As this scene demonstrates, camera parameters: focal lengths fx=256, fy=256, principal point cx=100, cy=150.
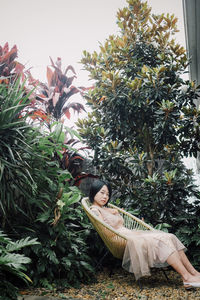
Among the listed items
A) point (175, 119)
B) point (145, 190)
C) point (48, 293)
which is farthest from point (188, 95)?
point (48, 293)

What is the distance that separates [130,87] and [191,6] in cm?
124

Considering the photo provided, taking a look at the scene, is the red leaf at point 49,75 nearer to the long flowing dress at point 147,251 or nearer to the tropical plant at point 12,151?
the tropical plant at point 12,151

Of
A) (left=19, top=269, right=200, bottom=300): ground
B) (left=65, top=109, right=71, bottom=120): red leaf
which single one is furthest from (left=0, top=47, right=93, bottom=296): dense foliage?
(left=65, top=109, right=71, bottom=120): red leaf

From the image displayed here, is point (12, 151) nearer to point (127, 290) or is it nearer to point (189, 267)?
point (127, 290)

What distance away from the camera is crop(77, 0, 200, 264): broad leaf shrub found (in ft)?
10.1

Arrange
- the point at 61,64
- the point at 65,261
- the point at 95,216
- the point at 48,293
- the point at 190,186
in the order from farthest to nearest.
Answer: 1. the point at 61,64
2. the point at 190,186
3. the point at 95,216
4. the point at 65,261
5. the point at 48,293

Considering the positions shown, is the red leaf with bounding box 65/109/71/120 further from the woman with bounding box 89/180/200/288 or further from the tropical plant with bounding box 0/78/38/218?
the woman with bounding box 89/180/200/288

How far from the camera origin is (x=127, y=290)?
2.22 m

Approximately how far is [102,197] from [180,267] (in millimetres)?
1038

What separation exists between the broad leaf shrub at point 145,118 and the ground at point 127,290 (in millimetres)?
643

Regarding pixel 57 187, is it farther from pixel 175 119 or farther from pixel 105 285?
pixel 175 119

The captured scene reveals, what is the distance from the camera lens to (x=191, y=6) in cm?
318

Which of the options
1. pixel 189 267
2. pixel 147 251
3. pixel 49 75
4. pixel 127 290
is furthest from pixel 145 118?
pixel 127 290

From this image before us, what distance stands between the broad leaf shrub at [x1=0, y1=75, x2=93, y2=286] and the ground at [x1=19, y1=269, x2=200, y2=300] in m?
0.10
